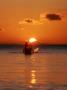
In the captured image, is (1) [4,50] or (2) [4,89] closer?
(2) [4,89]

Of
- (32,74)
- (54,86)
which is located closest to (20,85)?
(54,86)

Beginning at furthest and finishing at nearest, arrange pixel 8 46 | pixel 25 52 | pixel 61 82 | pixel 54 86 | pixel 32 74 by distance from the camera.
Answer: pixel 8 46 → pixel 25 52 → pixel 32 74 → pixel 61 82 → pixel 54 86

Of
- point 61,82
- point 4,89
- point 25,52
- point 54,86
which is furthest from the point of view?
point 25,52

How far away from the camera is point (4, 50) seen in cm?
1146

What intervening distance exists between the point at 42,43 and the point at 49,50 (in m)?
0.61

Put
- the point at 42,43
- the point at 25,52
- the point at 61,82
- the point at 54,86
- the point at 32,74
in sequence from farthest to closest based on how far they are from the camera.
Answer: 1. the point at 42,43
2. the point at 25,52
3. the point at 32,74
4. the point at 61,82
5. the point at 54,86

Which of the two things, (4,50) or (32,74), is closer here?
(32,74)

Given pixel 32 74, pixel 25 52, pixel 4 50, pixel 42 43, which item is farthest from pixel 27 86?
Answer: pixel 4 50

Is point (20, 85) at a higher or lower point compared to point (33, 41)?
lower

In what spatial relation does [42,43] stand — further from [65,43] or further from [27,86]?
[27,86]

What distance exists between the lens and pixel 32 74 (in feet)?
17.3

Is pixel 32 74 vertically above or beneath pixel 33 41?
beneath

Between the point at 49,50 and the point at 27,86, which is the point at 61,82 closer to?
the point at 27,86

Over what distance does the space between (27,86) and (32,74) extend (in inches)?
50.9
